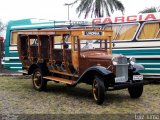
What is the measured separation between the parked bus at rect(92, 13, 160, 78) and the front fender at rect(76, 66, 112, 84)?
4076mm

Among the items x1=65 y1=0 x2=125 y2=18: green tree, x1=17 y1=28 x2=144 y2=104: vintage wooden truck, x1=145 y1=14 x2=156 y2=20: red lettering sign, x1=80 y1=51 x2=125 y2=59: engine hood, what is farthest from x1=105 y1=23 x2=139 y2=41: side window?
x1=65 y1=0 x2=125 y2=18: green tree

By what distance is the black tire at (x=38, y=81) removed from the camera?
12391mm

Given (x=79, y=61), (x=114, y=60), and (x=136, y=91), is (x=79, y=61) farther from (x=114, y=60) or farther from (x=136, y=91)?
(x=136, y=91)

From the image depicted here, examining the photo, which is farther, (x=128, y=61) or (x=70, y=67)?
(x=70, y=67)

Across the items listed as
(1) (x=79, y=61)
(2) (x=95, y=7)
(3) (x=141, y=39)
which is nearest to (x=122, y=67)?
(1) (x=79, y=61)

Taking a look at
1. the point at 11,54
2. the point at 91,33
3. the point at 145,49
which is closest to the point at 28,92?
the point at 91,33

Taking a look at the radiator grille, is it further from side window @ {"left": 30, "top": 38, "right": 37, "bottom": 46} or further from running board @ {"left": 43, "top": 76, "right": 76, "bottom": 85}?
side window @ {"left": 30, "top": 38, "right": 37, "bottom": 46}

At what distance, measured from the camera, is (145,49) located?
14289 mm

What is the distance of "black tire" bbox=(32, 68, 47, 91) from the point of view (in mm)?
12391

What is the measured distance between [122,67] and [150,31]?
435cm

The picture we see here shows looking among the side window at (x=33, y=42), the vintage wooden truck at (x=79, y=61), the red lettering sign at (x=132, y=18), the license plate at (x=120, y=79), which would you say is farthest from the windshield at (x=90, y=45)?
the red lettering sign at (x=132, y=18)

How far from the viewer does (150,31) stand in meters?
14.3

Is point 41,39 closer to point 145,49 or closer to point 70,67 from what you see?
point 70,67

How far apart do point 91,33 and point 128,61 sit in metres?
1.40
